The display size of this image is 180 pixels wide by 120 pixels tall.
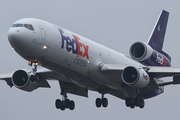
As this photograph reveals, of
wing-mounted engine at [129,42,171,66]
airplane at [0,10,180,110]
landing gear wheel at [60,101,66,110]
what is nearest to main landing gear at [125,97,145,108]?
airplane at [0,10,180,110]

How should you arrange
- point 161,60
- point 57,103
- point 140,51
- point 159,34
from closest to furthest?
point 57,103 < point 140,51 < point 161,60 < point 159,34

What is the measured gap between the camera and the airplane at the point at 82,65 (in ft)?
104

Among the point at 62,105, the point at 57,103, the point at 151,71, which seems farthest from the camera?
the point at 57,103

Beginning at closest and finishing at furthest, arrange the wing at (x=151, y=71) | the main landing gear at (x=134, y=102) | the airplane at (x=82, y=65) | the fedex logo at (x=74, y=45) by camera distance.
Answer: the airplane at (x=82, y=65), the fedex logo at (x=74, y=45), the wing at (x=151, y=71), the main landing gear at (x=134, y=102)

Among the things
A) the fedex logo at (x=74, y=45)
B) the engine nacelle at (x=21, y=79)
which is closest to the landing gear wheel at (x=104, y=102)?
the engine nacelle at (x=21, y=79)

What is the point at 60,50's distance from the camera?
107ft

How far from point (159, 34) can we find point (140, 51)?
6638mm

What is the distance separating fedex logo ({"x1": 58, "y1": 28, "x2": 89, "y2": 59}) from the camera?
3319 centimetres

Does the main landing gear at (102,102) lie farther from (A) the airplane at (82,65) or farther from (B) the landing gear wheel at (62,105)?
(B) the landing gear wheel at (62,105)

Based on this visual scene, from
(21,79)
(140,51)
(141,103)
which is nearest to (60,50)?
(21,79)

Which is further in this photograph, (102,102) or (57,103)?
(57,103)

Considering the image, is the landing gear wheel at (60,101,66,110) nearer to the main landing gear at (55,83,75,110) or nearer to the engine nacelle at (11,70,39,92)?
the main landing gear at (55,83,75,110)

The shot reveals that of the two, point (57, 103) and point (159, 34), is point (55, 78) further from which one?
point (159, 34)

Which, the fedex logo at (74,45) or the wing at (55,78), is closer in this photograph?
the fedex logo at (74,45)
